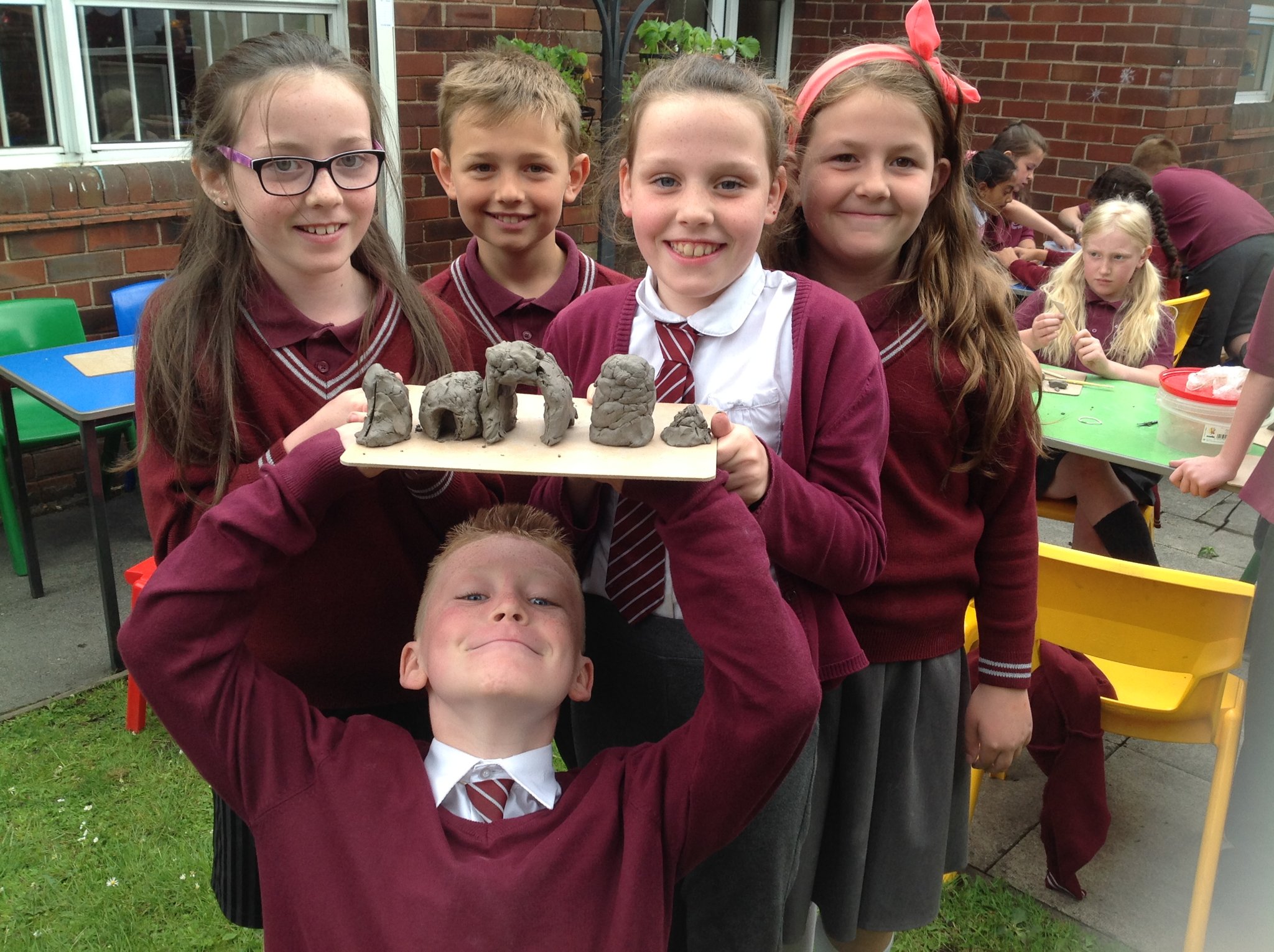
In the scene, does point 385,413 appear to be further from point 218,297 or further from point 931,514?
point 931,514

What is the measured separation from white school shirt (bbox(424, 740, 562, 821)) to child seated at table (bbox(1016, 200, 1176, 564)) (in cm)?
312

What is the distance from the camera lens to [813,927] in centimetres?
→ 221

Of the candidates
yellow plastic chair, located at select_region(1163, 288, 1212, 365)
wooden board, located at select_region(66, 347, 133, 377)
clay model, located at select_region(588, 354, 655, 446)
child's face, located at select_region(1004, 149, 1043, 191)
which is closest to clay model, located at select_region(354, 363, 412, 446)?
clay model, located at select_region(588, 354, 655, 446)

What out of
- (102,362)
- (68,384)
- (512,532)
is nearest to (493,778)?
(512,532)

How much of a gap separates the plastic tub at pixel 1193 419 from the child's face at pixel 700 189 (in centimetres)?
238

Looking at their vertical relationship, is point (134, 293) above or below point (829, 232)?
below

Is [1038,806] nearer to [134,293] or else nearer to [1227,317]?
[1227,317]

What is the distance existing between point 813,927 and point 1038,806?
1.50m

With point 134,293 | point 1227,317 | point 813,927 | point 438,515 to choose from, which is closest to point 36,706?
point 134,293

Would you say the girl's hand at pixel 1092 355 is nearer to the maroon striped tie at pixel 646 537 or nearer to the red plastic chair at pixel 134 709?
the maroon striped tie at pixel 646 537

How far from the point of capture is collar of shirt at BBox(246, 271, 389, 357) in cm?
182

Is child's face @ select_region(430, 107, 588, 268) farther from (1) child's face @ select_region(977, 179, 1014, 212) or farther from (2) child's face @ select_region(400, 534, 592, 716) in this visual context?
(1) child's face @ select_region(977, 179, 1014, 212)

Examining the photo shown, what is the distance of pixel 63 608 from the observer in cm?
439

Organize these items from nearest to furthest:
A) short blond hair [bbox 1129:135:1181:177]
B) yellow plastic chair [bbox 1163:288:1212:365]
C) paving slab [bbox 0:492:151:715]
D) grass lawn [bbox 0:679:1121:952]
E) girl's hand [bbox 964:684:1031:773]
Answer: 1. girl's hand [bbox 964:684:1031:773]
2. grass lawn [bbox 0:679:1121:952]
3. paving slab [bbox 0:492:151:715]
4. yellow plastic chair [bbox 1163:288:1212:365]
5. short blond hair [bbox 1129:135:1181:177]
